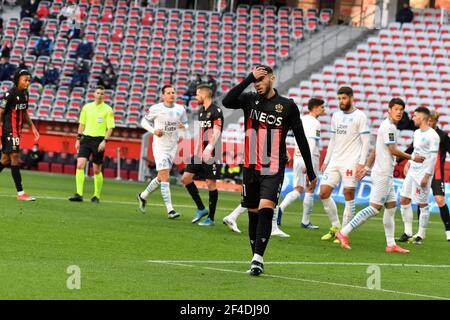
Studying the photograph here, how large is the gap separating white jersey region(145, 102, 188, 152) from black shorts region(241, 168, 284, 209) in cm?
808

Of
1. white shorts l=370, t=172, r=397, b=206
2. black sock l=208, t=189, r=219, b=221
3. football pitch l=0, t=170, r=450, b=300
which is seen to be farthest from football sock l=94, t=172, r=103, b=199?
white shorts l=370, t=172, r=397, b=206

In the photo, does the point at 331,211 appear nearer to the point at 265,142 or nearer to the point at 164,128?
the point at 164,128

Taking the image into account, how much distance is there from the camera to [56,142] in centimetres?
4244

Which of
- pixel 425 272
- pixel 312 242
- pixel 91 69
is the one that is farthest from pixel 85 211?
pixel 91 69

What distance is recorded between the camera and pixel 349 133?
17.2m

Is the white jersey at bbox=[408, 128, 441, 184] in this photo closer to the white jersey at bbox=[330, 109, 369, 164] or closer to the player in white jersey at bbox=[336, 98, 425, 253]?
the white jersey at bbox=[330, 109, 369, 164]

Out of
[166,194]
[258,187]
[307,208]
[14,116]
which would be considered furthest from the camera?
[14,116]

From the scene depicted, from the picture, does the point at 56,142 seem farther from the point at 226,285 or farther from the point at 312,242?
the point at 226,285

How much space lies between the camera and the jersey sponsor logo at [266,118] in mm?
12031

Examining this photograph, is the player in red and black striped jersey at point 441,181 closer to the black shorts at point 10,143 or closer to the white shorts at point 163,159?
the white shorts at point 163,159

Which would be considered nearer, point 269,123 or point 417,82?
point 269,123

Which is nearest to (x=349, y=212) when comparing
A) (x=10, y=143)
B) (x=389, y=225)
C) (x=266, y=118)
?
(x=389, y=225)

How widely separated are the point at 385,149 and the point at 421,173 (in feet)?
8.30
